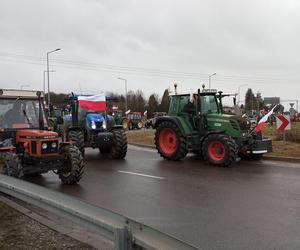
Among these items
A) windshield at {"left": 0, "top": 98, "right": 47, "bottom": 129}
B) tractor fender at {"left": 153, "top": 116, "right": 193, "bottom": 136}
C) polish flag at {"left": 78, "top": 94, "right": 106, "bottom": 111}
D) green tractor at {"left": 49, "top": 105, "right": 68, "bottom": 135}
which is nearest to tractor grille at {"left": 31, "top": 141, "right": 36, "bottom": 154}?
windshield at {"left": 0, "top": 98, "right": 47, "bottom": 129}

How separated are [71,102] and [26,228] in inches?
427

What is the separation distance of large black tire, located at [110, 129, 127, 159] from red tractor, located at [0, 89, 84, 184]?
5.19 m

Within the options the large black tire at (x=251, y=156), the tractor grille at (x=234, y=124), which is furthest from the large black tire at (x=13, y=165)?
the large black tire at (x=251, y=156)

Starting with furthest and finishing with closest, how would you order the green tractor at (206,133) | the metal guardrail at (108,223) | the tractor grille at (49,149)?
the green tractor at (206,133)
the tractor grille at (49,149)
the metal guardrail at (108,223)

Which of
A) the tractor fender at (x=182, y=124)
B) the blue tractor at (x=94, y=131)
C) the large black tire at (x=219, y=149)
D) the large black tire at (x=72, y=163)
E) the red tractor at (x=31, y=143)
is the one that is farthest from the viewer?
the blue tractor at (x=94, y=131)

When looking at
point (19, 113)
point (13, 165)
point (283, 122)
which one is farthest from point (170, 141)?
point (13, 165)

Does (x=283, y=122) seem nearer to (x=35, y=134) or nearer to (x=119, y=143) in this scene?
(x=119, y=143)

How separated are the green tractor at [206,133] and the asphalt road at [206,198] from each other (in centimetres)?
58

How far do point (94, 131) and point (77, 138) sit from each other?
954mm

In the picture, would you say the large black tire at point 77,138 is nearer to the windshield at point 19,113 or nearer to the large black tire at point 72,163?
the windshield at point 19,113

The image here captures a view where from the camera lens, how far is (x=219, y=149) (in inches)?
529

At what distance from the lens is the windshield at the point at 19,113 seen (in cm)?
988

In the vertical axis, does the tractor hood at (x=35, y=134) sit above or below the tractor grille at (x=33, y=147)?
above

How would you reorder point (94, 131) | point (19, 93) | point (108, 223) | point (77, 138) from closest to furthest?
point (108, 223), point (19, 93), point (77, 138), point (94, 131)
